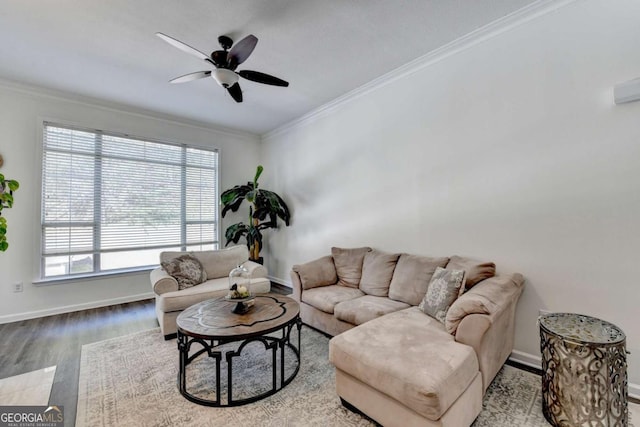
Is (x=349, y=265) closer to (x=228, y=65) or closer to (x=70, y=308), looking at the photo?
(x=228, y=65)

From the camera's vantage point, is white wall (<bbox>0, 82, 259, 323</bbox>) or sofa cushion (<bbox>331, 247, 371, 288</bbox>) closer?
sofa cushion (<bbox>331, 247, 371, 288</bbox>)

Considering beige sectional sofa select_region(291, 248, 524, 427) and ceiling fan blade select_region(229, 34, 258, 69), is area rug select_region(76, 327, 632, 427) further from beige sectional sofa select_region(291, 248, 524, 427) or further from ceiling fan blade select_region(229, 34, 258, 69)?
ceiling fan blade select_region(229, 34, 258, 69)

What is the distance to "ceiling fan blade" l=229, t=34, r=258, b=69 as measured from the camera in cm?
215

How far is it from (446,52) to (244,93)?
2.62 meters

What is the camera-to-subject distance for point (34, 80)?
137 inches

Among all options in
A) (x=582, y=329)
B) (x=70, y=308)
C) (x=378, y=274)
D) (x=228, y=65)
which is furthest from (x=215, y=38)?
(x=70, y=308)

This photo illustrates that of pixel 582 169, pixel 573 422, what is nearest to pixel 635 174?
pixel 582 169

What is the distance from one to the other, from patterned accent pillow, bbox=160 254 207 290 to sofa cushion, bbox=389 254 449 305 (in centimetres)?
235

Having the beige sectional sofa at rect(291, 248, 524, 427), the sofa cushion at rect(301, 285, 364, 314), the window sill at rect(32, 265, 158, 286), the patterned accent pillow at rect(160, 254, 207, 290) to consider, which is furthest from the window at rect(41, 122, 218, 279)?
the beige sectional sofa at rect(291, 248, 524, 427)

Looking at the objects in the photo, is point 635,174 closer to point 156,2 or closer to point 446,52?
point 446,52

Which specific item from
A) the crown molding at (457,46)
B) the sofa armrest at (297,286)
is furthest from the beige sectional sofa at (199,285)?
the crown molding at (457,46)

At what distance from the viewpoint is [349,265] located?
3500 millimetres

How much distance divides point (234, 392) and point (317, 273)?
63.2 inches

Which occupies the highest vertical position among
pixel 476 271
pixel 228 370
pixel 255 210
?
pixel 255 210
